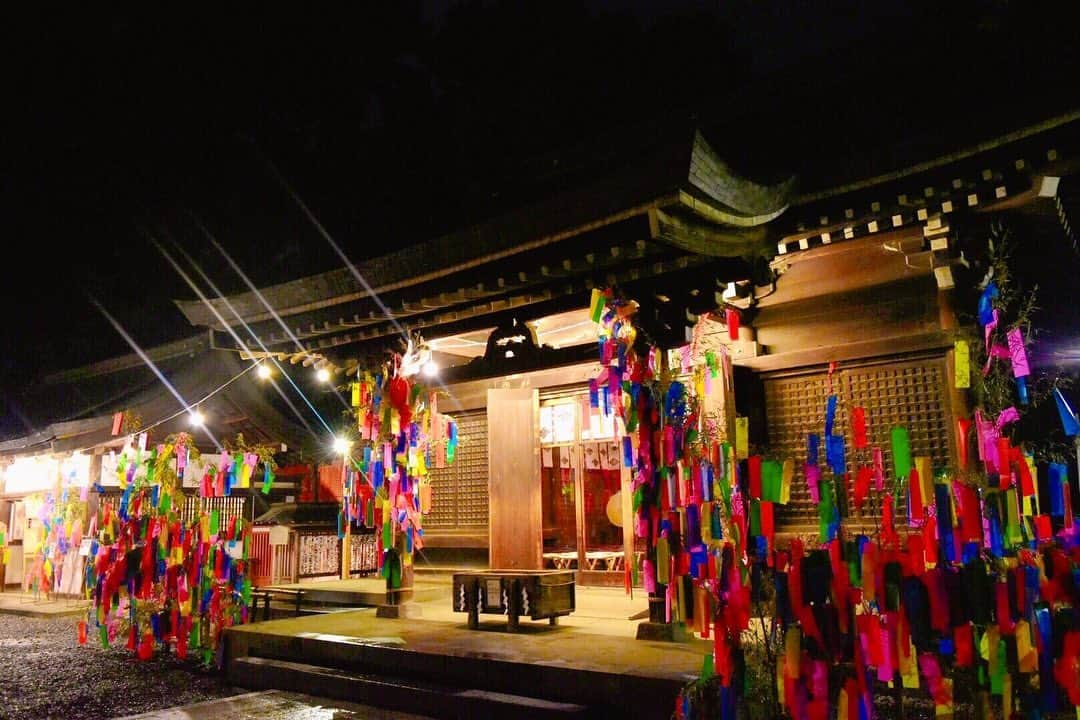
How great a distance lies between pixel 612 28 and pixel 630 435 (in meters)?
14.5

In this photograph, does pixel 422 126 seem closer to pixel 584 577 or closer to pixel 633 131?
pixel 633 131

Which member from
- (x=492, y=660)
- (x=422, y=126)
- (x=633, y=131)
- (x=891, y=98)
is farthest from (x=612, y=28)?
(x=492, y=660)

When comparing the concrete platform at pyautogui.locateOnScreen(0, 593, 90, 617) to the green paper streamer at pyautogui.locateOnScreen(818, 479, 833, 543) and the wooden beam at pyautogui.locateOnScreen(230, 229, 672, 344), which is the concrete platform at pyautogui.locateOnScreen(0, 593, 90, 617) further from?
the green paper streamer at pyautogui.locateOnScreen(818, 479, 833, 543)

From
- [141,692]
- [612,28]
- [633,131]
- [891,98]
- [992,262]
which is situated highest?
[612,28]

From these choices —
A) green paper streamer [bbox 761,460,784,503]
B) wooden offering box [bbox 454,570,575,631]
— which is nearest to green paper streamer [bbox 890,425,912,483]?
green paper streamer [bbox 761,460,784,503]

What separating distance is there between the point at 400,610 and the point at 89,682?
443 centimetres

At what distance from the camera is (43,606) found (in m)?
18.1

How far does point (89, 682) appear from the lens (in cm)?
1020

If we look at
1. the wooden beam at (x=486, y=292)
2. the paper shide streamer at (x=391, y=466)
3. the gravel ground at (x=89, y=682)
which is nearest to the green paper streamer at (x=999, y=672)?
the wooden beam at (x=486, y=292)

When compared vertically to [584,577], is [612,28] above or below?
above

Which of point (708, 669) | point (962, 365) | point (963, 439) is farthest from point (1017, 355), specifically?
point (708, 669)

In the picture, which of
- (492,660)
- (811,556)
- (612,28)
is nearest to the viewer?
(811,556)

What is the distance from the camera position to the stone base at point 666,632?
295 inches

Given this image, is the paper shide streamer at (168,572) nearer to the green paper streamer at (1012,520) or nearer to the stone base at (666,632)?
the stone base at (666,632)
